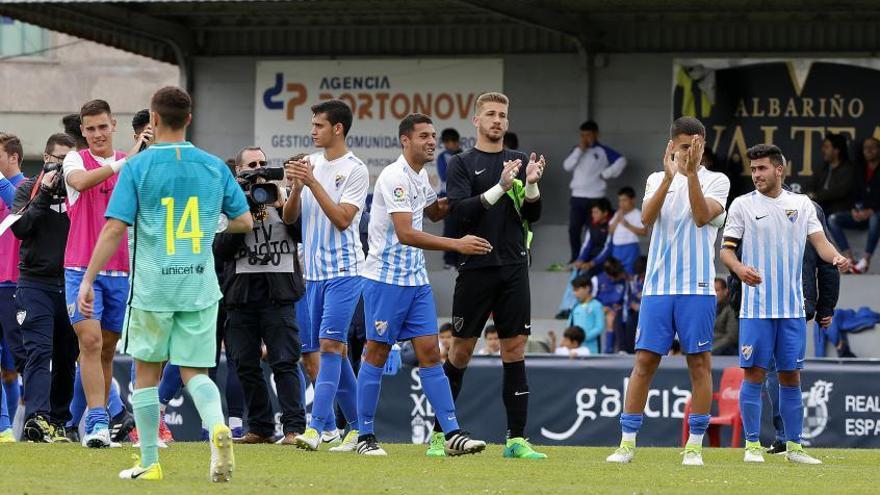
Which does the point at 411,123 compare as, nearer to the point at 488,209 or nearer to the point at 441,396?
the point at 488,209

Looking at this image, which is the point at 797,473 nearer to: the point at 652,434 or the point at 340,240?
the point at 340,240

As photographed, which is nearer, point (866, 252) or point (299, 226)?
point (299, 226)

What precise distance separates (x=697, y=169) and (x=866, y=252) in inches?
475

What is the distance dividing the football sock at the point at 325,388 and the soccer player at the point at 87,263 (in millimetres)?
1400

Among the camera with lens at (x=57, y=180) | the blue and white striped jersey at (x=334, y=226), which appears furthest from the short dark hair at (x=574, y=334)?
the camera with lens at (x=57, y=180)

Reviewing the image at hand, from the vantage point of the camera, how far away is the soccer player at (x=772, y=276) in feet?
37.8

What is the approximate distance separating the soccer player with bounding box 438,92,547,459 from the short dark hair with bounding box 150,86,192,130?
253 centimetres

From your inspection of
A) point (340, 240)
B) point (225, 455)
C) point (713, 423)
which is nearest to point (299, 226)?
point (340, 240)

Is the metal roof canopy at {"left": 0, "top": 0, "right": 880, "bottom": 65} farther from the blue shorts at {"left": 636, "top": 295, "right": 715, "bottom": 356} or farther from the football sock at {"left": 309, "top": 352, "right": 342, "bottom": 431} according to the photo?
the blue shorts at {"left": 636, "top": 295, "right": 715, "bottom": 356}

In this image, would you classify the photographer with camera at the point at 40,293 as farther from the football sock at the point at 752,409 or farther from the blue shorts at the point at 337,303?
the football sock at the point at 752,409

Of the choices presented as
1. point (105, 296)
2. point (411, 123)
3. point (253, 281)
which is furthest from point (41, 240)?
point (411, 123)

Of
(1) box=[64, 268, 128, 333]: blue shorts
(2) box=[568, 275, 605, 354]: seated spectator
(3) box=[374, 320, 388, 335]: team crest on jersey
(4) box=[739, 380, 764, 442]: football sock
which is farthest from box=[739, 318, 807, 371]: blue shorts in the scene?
Answer: (2) box=[568, 275, 605, 354]: seated spectator

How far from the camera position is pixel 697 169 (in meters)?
10.5

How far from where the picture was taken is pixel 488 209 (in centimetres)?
1082
